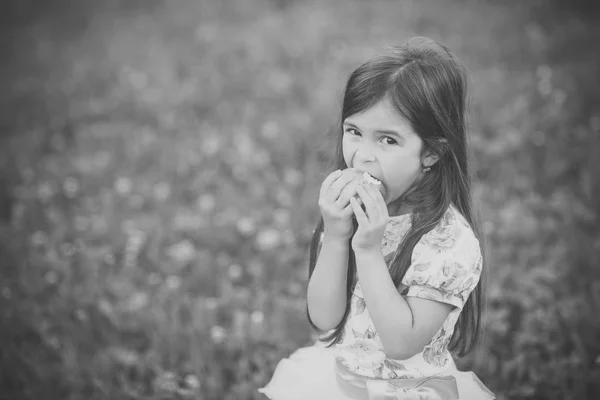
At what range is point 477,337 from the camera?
5.99ft

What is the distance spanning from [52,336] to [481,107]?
302 cm

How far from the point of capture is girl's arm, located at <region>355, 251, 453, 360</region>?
1.41m

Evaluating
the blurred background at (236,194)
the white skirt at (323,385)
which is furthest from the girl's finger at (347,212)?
the blurred background at (236,194)

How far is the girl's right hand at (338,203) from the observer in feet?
4.87

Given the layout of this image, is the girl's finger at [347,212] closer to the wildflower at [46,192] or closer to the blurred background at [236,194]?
the blurred background at [236,194]

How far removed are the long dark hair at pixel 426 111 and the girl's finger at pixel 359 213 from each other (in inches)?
6.5

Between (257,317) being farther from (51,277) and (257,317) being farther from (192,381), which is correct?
(51,277)

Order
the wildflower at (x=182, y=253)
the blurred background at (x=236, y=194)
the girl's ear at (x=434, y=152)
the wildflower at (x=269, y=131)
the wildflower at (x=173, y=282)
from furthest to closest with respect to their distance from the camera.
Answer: the wildflower at (x=269, y=131) < the wildflower at (x=182, y=253) < the wildflower at (x=173, y=282) < the blurred background at (x=236, y=194) < the girl's ear at (x=434, y=152)

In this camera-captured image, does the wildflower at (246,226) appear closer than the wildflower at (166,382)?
No

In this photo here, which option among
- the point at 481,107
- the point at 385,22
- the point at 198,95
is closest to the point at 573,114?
the point at 481,107

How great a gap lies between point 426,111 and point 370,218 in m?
0.29

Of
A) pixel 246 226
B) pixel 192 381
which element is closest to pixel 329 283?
pixel 192 381

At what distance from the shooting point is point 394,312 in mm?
1412

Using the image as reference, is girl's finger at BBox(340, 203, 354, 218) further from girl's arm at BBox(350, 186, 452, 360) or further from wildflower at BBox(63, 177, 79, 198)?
wildflower at BBox(63, 177, 79, 198)
